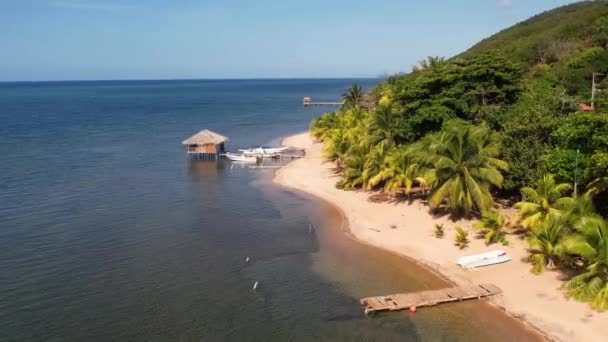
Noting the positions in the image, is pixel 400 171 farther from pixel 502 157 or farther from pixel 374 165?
pixel 502 157

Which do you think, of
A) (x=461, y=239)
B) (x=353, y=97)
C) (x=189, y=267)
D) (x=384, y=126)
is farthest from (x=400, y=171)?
(x=353, y=97)

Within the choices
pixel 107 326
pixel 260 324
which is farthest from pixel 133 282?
pixel 260 324

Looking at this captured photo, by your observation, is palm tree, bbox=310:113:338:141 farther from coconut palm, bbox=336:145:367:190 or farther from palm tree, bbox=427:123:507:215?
palm tree, bbox=427:123:507:215

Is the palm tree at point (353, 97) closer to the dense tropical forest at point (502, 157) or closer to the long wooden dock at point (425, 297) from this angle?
the dense tropical forest at point (502, 157)

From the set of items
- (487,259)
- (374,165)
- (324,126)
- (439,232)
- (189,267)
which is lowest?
(189,267)

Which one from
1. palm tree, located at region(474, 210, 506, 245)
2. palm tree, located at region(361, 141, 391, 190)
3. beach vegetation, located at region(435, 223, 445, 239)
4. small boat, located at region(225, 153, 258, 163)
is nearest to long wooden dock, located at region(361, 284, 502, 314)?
palm tree, located at region(474, 210, 506, 245)

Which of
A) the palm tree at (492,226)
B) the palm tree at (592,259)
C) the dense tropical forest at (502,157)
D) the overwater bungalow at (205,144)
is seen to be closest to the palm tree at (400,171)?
the dense tropical forest at (502,157)
